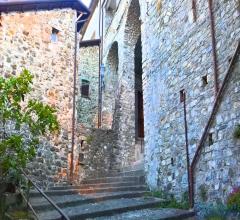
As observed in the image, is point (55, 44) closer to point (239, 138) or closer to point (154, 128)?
point (154, 128)

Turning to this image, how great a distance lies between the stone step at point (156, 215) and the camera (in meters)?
6.00

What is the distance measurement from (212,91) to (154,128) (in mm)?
2487

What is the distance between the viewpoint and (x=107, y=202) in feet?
23.1

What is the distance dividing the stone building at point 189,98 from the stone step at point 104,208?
27.0 inches

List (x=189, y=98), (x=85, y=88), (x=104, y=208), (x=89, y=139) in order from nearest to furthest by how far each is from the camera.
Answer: (x=104, y=208) < (x=189, y=98) < (x=89, y=139) < (x=85, y=88)

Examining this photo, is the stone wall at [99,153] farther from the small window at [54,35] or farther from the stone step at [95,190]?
the small window at [54,35]

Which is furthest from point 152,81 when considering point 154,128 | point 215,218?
point 215,218

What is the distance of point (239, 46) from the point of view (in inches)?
211

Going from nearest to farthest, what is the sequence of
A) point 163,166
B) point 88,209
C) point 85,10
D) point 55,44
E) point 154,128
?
point 88,209 < point 163,166 < point 154,128 < point 55,44 < point 85,10

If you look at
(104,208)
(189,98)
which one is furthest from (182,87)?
(104,208)

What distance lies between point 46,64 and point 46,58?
6.6 inches

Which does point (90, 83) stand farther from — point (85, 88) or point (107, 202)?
point (107, 202)

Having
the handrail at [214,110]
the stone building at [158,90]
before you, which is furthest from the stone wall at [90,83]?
the handrail at [214,110]

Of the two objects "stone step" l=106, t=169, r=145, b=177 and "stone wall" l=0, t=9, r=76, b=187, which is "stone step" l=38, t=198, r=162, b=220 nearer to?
"stone step" l=106, t=169, r=145, b=177
